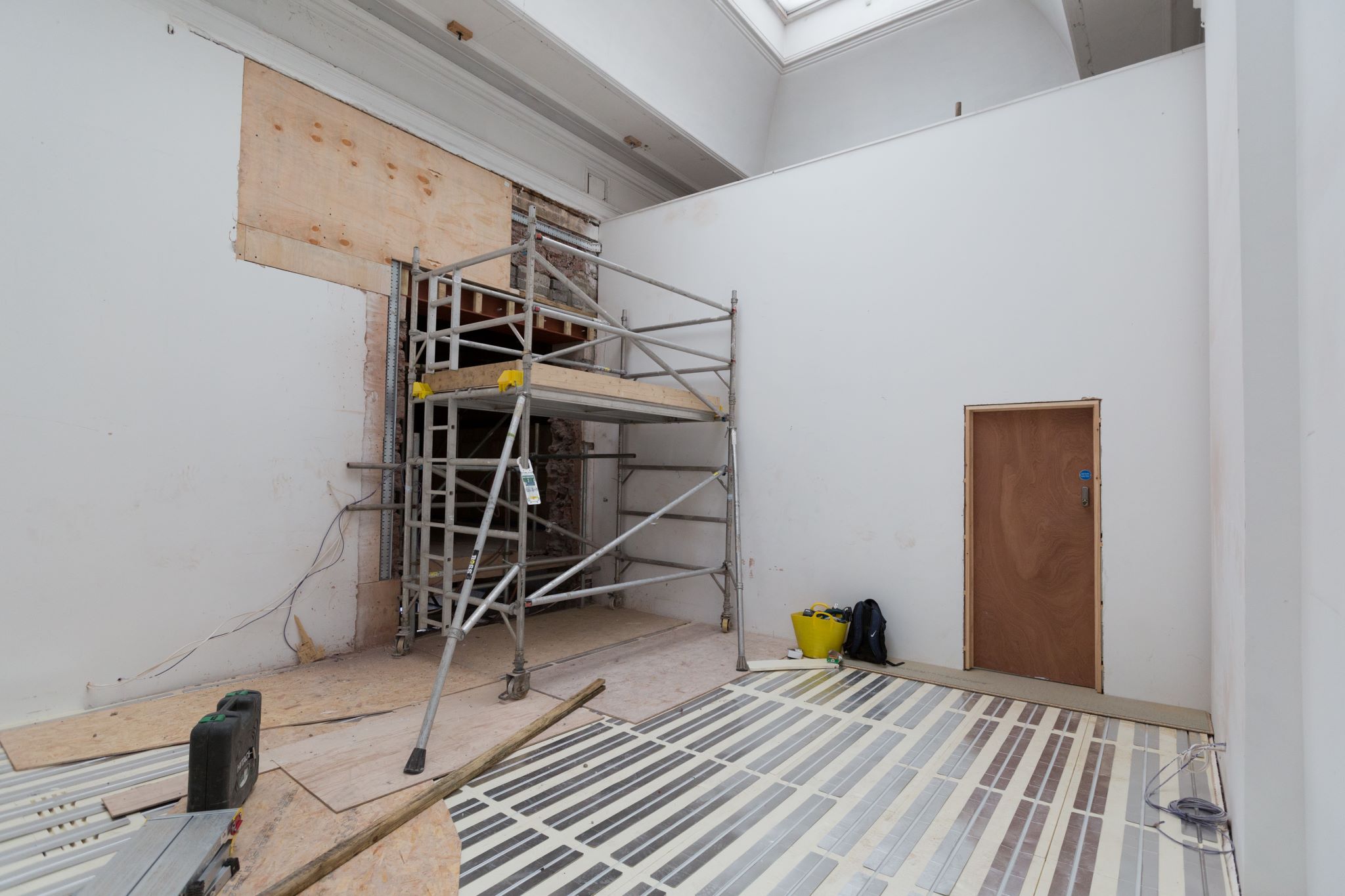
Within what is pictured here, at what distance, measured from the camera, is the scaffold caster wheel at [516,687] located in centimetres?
358

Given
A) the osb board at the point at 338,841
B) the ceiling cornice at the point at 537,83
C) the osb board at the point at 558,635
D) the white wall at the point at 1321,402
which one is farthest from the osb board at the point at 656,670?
the ceiling cornice at the point at 537,83

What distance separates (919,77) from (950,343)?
3.06 metres

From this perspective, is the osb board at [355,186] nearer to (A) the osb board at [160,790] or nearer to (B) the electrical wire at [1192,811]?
(A) the osb board at [160,790]

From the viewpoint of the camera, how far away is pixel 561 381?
3789 millimetres

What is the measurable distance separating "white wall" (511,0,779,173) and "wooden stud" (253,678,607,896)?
14.5 feet

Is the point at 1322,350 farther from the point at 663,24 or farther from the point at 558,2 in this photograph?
the point at 663,24

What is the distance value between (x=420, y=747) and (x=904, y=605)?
3202 mm

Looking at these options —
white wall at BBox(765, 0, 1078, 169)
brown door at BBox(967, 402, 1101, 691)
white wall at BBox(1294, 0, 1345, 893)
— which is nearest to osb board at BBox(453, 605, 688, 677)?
brown door at BBox(967, 402, 1101, 691)

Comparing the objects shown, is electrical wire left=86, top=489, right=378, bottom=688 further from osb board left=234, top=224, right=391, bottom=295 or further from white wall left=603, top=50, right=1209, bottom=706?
white wall left=603, top=50, right=1209, bottom=706

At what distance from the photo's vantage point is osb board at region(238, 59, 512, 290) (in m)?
3.95

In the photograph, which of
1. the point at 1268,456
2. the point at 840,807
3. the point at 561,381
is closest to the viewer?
the point at 1268,456

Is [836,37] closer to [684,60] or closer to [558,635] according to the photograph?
[684,60]

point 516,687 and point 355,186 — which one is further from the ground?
point 355,186

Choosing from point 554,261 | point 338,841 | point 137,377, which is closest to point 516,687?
point 338,841
